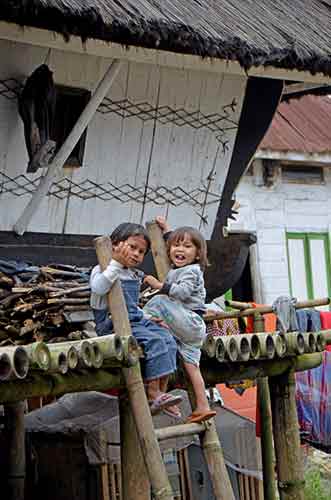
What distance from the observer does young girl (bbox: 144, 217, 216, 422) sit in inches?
222

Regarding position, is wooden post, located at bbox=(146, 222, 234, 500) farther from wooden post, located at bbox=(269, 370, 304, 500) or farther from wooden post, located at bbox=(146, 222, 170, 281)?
wooden post, located at bbox=(269, 370, 304, 500)

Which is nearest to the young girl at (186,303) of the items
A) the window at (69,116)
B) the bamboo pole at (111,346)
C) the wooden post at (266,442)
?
the bamboo pole at (111,346)

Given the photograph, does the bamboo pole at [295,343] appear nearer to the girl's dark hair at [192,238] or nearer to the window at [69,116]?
the girl's dark hair at [192,238]

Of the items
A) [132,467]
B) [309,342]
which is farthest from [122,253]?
[309,342]

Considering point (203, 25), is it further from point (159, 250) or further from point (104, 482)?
point (104, 482)

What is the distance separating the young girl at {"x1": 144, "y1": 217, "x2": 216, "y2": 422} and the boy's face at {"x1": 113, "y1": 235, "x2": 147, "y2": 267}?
154 millimetres

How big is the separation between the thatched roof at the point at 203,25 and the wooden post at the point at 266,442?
2210mm

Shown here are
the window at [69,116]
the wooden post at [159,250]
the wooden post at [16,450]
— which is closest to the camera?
the wooden post at [159,250]

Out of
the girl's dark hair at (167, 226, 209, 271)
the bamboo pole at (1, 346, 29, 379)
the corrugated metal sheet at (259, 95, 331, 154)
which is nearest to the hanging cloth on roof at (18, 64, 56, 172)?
the girl's dark hair at (167, 226, 209, 271)

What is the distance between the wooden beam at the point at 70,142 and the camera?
7590mm

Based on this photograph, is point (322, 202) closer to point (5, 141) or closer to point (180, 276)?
point (5, 141)

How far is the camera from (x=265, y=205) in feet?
50.2

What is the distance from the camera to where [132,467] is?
5.62 meters

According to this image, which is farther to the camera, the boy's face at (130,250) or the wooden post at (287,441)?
the wooden post at (287,441)
